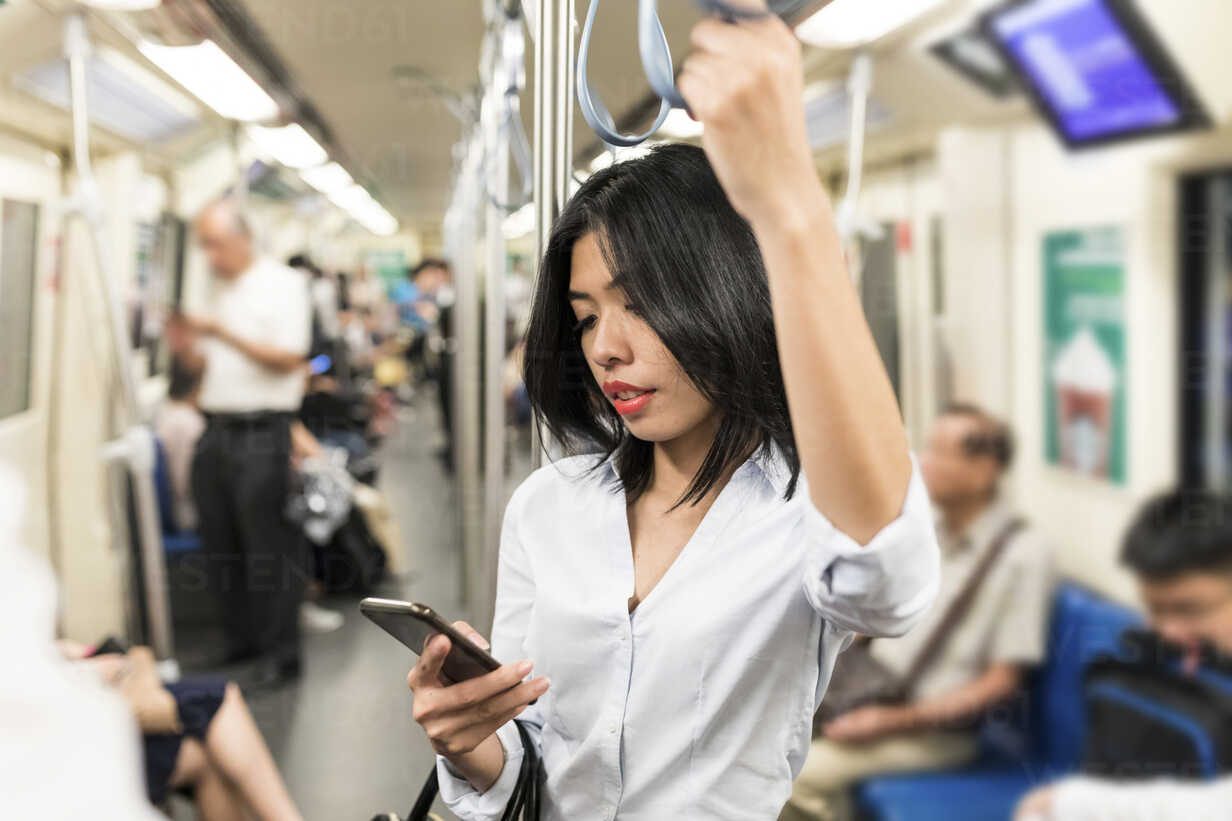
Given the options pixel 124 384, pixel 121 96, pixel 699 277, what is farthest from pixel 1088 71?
pixel 124 384

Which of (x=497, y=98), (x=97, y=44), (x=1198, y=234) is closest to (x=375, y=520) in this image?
(x=497, y=98)

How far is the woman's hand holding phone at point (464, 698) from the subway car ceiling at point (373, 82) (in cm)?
61

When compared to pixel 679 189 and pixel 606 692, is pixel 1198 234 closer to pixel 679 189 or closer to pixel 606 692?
pixel 679 189

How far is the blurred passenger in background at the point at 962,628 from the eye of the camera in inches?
36.9

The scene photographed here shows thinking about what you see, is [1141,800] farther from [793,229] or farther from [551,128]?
[551,128]

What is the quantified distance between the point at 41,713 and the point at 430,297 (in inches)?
34.8

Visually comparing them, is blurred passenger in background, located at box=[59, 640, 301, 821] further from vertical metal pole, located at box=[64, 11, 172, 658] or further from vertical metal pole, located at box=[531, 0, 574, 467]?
vertical metal pole, located at box=[531, 0, 574, 467]

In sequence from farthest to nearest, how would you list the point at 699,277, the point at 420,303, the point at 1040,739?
the point at 420,303 → the point at 1040,739 → the point at 699,277

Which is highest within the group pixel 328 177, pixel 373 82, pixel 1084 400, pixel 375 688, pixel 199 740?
pixel 373 82

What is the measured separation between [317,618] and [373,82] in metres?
0.71

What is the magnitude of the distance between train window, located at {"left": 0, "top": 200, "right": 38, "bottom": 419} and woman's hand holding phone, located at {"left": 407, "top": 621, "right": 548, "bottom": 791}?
791mm

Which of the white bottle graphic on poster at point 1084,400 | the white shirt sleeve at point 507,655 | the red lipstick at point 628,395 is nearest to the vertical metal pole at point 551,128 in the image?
the white shirt sleeve at point 507,655

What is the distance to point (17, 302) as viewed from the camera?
117 centimetres

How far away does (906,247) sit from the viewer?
109 centimetres
